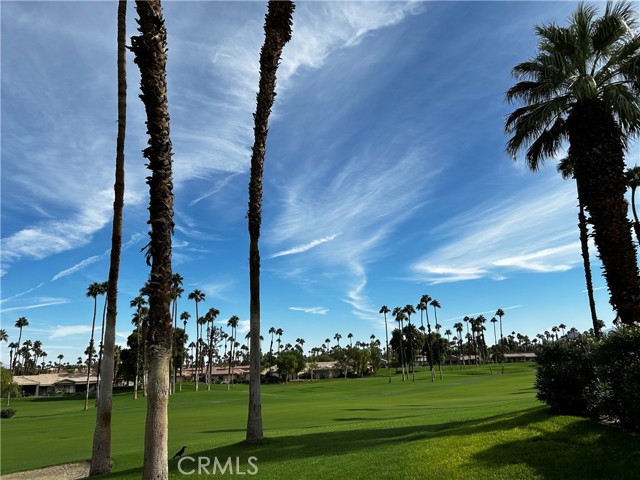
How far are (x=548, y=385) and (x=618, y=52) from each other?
1176 cm

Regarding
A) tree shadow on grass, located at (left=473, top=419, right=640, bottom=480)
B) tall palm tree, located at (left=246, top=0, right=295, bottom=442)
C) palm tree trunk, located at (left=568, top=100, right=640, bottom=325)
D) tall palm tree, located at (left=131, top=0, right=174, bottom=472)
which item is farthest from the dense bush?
tall palm tree, located at (left=131, top=0, right=174, bottom=472)

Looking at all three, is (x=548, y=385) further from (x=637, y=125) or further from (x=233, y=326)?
(x=233, y=326)

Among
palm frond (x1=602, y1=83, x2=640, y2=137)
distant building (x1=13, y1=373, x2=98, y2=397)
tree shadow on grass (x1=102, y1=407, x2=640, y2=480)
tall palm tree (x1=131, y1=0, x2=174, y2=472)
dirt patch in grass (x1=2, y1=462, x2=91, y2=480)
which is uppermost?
palm frond (x1=602, y1=83, x2=640, y2=137)

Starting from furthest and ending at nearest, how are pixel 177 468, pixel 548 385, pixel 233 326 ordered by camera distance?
pixel 233 326
pixel 548 385
pixel 177 468

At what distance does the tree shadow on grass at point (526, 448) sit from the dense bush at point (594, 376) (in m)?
0.54

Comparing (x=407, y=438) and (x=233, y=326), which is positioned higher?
(x=233, y=326)

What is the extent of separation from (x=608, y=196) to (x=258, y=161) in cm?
1232

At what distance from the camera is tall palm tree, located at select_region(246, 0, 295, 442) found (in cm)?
1595

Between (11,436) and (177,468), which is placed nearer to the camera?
(177,468)

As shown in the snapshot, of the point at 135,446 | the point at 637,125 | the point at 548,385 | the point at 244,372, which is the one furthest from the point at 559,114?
the point at 244,372

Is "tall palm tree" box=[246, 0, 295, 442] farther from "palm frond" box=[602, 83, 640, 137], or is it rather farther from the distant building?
the distant building

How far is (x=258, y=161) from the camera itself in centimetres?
1753

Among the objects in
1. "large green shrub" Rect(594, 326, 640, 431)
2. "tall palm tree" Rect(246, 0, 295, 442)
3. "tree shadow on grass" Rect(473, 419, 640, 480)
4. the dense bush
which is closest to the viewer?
"tree shadow on grass" Rect(473, 419, 640, 480)

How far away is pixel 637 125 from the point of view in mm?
16109
